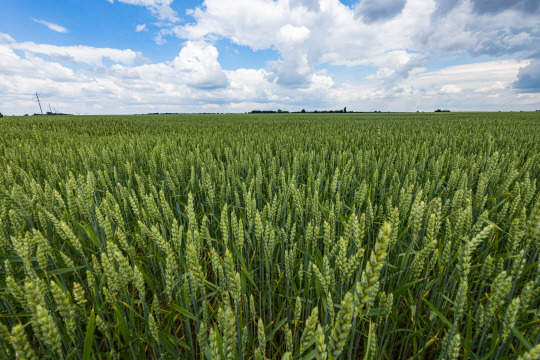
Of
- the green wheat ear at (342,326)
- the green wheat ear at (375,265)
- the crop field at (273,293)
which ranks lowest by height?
the crop field at (273,293)

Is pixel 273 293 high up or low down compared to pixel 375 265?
down

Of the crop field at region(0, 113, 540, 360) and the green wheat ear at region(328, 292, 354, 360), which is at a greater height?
the green wheat ear at region(328, 292, 354, 360)

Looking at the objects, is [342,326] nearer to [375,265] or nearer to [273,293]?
[375,265]

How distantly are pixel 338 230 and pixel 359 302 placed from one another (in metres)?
1.67

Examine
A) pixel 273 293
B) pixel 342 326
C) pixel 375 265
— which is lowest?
pixel 273 293

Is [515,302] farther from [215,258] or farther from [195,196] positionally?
[195,196]

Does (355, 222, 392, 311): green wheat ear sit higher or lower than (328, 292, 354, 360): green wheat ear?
higher

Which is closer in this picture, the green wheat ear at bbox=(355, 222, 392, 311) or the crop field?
the green wheat ear at bbox=(355, 222, 392, 311)

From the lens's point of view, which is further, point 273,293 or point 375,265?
point 273,293

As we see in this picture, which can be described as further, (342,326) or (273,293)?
(273,293)

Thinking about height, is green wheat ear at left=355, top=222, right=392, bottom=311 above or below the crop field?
above

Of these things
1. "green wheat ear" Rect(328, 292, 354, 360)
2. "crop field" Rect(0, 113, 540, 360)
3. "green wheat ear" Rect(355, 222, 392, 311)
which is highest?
"green wheat ear" Rect(355, 222, 392, 311)

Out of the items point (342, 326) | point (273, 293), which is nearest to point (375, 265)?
point (342, 326)

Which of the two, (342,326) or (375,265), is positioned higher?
(375,265)
